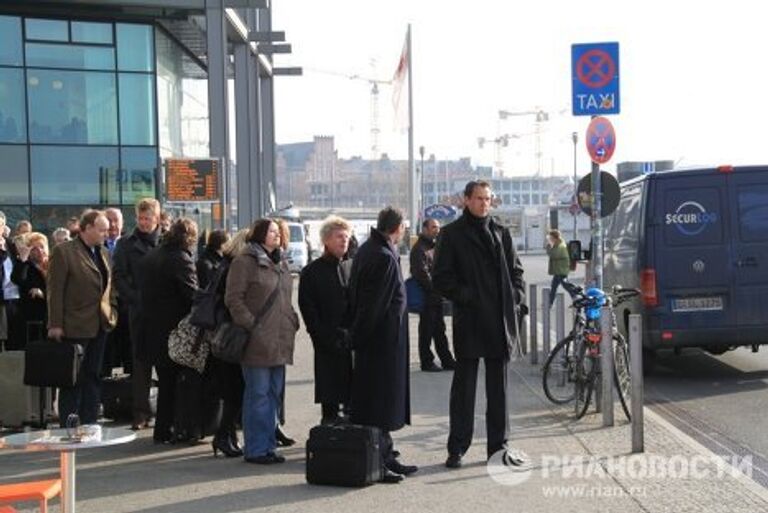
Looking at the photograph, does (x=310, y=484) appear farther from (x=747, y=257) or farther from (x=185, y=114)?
(x=185, y=114)

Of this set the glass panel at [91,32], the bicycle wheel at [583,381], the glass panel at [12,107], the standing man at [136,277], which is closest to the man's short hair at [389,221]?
the standing man at [136,277]

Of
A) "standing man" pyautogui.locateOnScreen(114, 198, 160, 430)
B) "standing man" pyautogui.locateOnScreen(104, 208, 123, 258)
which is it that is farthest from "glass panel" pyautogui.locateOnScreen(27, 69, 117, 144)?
"standing man" pyautogui.locateOnScreen(114, 198, 160, 430)

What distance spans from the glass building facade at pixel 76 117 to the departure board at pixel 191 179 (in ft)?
27.1

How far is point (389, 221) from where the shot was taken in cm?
715

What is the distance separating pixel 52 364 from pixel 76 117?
21.0m

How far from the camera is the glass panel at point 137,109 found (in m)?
28.1

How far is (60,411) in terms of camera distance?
8.17 m

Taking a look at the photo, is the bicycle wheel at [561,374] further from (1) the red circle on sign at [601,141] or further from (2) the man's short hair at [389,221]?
(2) the man's short hair at [389,221]

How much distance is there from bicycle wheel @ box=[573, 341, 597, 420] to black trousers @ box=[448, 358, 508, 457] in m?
1.96

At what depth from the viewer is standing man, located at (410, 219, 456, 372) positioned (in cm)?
1246

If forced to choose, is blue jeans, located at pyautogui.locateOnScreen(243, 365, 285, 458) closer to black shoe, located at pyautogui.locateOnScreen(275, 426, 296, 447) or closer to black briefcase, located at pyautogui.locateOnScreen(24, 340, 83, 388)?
black shoe, located at pyautogui.locateOnScreen(275, 426, 296, 447)

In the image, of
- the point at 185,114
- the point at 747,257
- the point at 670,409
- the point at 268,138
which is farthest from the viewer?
the point at 268,138

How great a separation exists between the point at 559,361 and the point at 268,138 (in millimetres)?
31897

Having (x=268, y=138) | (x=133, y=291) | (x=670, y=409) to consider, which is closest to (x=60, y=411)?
(x=133, y=291)
